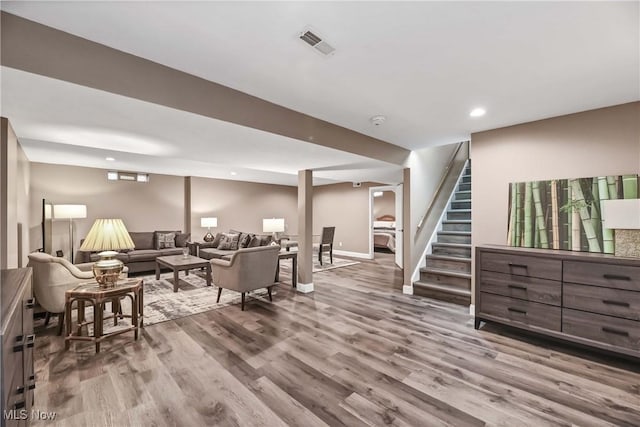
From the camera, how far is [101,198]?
608 centimetres

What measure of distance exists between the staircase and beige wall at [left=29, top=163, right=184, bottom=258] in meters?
6.46

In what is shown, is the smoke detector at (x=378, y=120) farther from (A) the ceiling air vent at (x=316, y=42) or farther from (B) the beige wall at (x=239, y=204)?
(B) the beige wall at (x=239, y=204)

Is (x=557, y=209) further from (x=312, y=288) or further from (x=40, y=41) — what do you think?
(x=40, y=41)

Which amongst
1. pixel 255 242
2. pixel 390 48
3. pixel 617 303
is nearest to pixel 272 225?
pixel 255 242

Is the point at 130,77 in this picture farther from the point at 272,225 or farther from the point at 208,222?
the point at 208,222

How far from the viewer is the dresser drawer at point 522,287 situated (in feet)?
8.55

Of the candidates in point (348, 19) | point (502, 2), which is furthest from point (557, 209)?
point (348, 19)

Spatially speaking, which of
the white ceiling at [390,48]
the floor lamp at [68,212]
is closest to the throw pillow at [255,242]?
the white ceiling at [390,48]

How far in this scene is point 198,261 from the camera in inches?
199

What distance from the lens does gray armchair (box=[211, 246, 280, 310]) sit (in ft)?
12.1

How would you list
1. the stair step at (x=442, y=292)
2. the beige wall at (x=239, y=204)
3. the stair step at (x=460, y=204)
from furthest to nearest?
the beige wall at (x=239, y=204) < the stair step at (x=460, y=204) < the stair step at (x=442, y=292)

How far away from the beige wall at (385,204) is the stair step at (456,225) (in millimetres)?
5329

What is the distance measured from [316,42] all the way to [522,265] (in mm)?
2942

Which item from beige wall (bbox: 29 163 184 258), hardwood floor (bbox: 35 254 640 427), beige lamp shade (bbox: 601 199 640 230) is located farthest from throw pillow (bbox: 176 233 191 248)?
beige lamp shade (bbox: 601 199 640 230)
